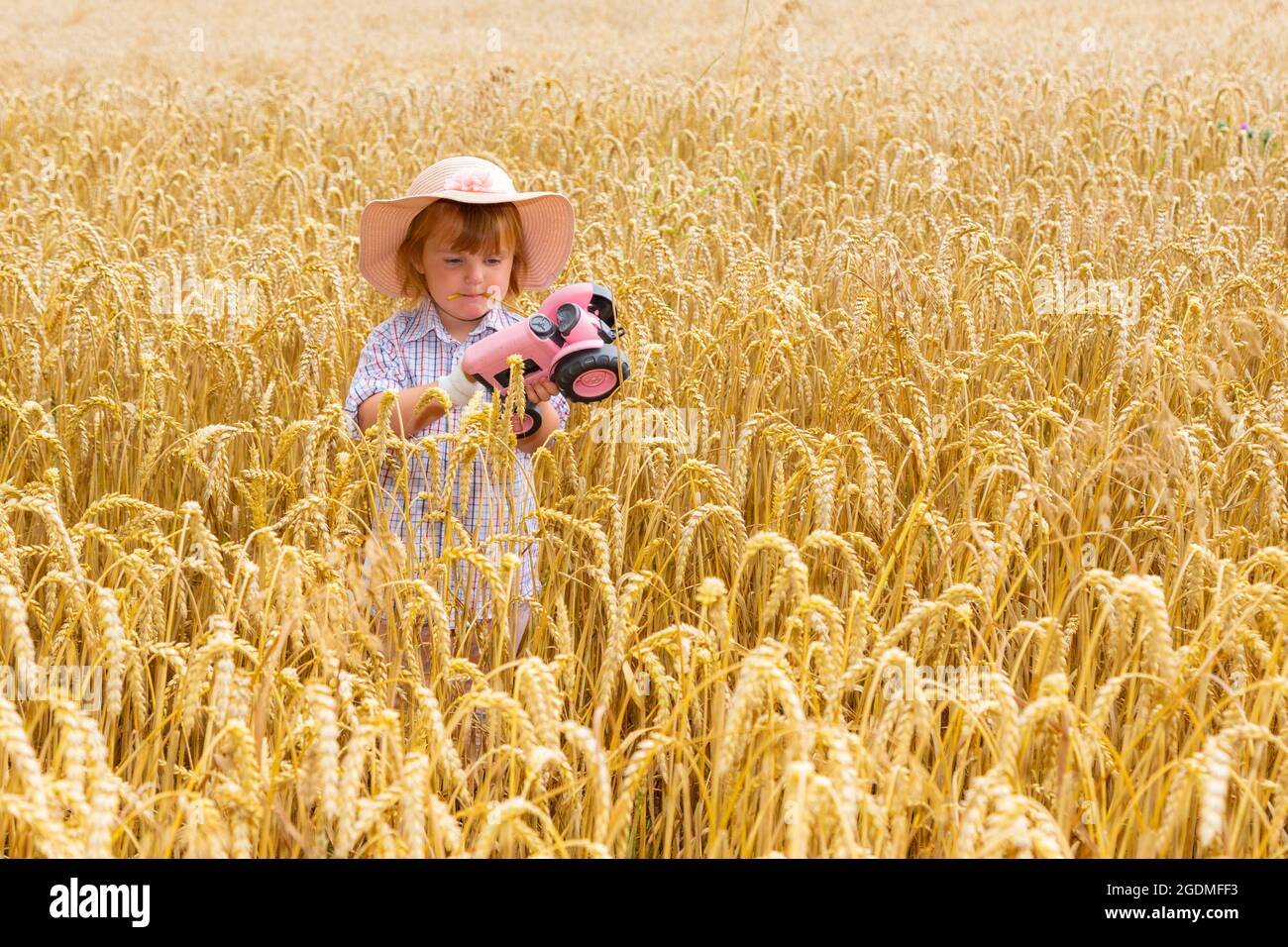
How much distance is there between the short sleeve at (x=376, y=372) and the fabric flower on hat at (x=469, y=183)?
11.4 inches

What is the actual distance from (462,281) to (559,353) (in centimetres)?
45

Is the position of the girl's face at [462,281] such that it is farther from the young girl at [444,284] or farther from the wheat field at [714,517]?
the wheat field at [714,517]

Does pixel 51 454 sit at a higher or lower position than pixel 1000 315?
lower

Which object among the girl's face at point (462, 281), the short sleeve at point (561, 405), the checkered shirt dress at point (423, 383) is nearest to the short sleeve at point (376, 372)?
the checkered shirt dress at point (423, 383)

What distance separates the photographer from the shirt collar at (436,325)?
2301 mm

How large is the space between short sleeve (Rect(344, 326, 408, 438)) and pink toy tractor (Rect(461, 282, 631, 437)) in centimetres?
28

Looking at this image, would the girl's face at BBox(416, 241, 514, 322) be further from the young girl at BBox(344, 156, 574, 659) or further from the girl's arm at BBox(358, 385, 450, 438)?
the girl's arm at BBox(358, 385, 450, 438)

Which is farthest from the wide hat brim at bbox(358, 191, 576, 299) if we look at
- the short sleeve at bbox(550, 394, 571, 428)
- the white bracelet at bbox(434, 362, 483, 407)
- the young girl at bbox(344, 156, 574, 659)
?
the white bracelet at bbox(434, 362, 483, 407)

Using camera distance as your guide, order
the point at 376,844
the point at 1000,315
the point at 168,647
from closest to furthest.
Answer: the point at 376,844 → the point at 168,647 → the point at 1000,315

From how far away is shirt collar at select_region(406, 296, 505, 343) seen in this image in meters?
2.30
